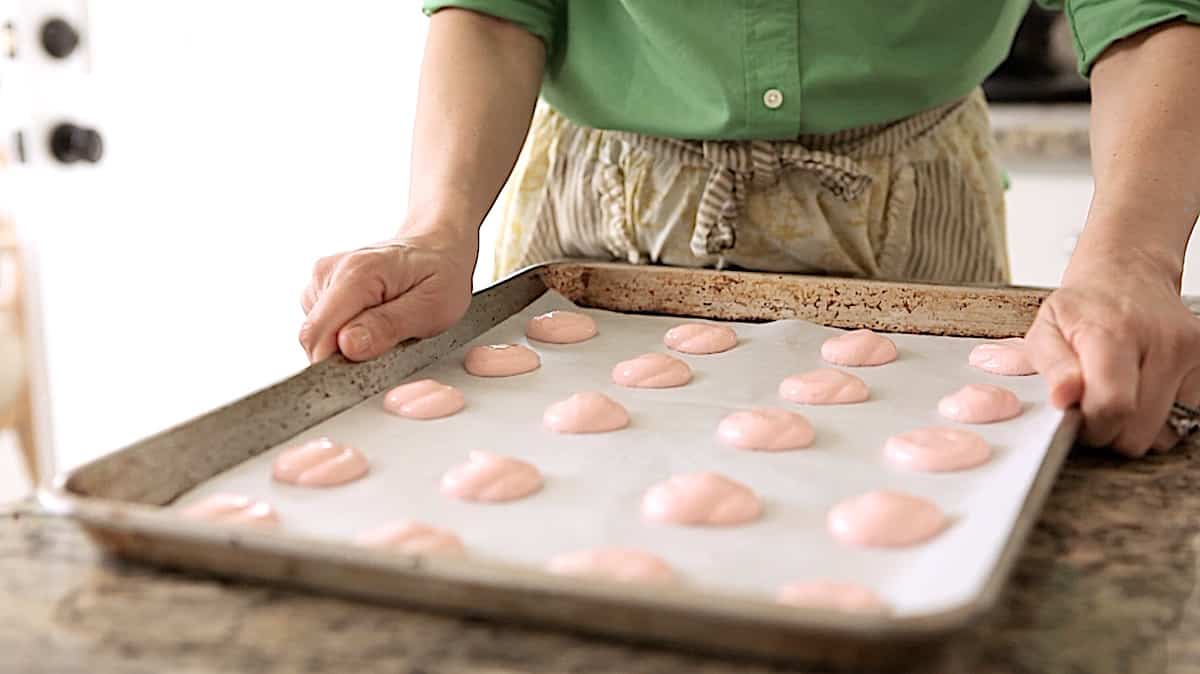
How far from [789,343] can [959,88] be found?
37 centimetres

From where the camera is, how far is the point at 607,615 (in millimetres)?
598

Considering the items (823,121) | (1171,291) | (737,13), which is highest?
(737,13)

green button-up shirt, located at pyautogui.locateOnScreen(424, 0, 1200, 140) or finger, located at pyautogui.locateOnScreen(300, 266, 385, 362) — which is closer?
finger, located at pyautogui.locateOnScreen(300, 266, 385, 362)

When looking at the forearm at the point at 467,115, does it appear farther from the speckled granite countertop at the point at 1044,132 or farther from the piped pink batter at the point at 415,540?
the speckled granite countertop at the point at 1044,132

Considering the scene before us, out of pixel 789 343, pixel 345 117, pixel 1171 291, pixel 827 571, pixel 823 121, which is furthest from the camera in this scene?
pixel 345 117

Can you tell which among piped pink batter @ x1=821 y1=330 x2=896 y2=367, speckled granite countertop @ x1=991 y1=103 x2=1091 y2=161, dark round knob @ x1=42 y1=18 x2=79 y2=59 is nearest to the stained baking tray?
piped pink batter @ x1=821 y1=330 x2=896 y2=367

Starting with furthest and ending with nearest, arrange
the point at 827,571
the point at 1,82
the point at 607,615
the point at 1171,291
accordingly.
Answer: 1. the point at 1,82
2. the point at 1171,291
3. the point at 827,571
4. the point at 607,615

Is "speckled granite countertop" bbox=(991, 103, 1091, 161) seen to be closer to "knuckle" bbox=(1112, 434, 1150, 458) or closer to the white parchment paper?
the white parchment paper

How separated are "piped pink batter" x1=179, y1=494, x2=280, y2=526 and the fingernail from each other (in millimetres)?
242

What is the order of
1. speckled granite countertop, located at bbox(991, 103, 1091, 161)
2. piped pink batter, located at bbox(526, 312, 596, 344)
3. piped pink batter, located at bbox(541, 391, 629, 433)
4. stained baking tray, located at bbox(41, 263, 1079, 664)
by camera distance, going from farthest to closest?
speckled granite countertop, located at bbox(991, 103, 1091, 161) < piped pink batter, located at bbox(526, 312, 596, 344) < piped pink batter, located at bbox(541, 391, 629, 433) < stained baking tray, located at bbox(41, 263, 1079, 664)

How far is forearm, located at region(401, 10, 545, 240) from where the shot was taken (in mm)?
1196

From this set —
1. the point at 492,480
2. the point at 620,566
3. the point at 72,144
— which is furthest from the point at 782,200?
the point at 72,144

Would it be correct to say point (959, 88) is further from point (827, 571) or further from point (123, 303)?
point (123, 303)

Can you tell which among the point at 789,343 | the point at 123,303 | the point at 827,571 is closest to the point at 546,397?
the point at 789,343
